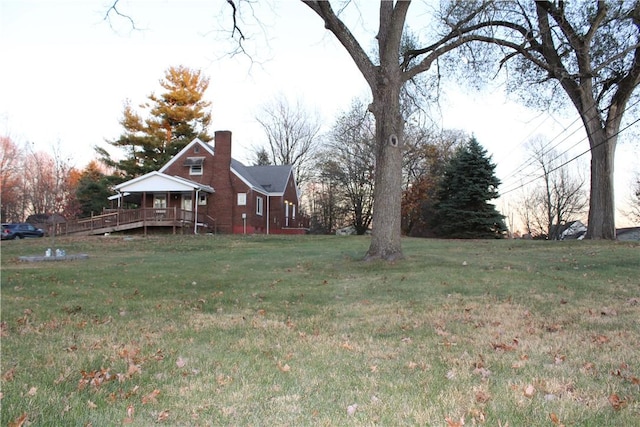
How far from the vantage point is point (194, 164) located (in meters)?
30.9

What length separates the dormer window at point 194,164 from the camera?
30.9 m

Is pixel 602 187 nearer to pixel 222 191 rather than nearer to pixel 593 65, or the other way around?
pixel 593 65

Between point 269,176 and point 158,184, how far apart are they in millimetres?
10071

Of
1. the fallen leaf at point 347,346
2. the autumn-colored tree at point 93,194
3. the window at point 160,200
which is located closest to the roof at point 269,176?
the window at point 160,200

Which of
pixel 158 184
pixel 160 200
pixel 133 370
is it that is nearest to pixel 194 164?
pixel 158 184

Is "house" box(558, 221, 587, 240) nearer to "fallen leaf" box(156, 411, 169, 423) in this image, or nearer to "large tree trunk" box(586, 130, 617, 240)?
"large tree trunk" box(586, 130, 617, 240)

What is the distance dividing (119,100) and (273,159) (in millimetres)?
16020

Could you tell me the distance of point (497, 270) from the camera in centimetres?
1002

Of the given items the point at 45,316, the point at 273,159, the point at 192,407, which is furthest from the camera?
the point at 273,159

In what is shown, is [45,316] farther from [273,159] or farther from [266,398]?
[273,159]

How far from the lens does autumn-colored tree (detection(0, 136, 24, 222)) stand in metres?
32.8

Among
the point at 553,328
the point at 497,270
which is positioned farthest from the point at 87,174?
the point at 553,328

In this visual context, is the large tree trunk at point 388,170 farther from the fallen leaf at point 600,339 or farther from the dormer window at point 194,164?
the dormer window at point 194,164

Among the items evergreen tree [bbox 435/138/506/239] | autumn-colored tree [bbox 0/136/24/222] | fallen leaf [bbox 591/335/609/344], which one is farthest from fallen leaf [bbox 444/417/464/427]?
autumn-colored tree [bbox 0/136/24/222]
